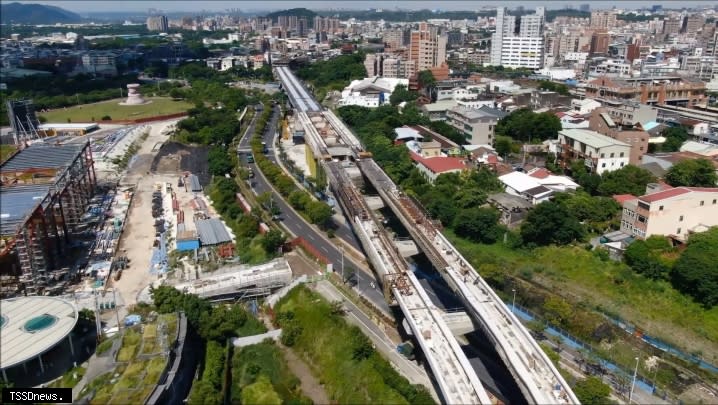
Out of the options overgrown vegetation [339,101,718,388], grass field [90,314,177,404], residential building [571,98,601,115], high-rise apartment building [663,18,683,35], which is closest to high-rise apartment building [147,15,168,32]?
high-rise apartment building [663,18,683,35]

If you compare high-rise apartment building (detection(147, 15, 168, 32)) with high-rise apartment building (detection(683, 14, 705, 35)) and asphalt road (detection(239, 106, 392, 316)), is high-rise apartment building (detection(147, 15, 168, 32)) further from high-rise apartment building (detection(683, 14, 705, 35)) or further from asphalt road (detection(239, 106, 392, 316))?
asphalt road (detection(239, 106, 392, 316))

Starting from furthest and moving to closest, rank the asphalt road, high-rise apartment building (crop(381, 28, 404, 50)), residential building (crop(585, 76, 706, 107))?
1. high-rise apartment building (crop(381, 28, 404, 50))
2. residential building (crop(585, 76, 706, 107))
3. the asphalt road

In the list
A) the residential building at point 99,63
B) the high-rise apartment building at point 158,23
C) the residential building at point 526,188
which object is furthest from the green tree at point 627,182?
the high-rise apartment building at point 158,23

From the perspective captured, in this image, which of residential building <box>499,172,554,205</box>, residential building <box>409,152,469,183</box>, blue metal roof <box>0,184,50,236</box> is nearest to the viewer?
blue metal roof <box>0,184,50,236</box>

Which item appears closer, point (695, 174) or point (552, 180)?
point (695, 174)

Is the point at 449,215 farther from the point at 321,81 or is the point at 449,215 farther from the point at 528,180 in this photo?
the point at 321,81

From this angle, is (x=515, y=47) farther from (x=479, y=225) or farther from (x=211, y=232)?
(x=211, y=232)

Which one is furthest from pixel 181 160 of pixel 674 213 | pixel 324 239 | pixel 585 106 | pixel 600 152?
pixel 674 213
